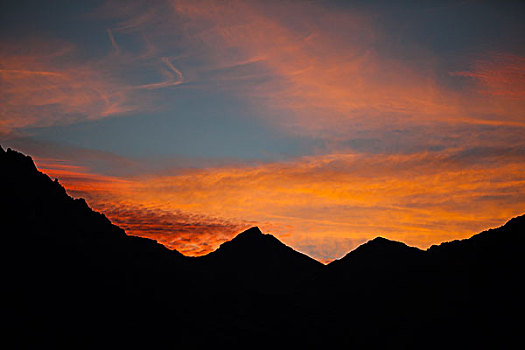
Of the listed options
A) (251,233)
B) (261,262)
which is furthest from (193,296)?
(251,233)

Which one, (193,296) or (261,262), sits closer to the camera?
(193,296)

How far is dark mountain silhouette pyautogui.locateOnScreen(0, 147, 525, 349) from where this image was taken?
57344mm

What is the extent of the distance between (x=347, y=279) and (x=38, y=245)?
8065 centimetres

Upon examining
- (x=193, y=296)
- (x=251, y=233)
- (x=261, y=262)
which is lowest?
(x=193, y=296)

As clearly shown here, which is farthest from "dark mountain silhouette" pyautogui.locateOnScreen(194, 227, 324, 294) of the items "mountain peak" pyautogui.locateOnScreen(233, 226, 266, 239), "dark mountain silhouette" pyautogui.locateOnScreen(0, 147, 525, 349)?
"dark mountain silhouette" pyautogui.locateOnScreen(0, 147, 525, 349)

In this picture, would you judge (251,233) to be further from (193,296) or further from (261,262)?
(193,296)

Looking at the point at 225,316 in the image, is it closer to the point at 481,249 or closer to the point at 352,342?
the point at 352,342

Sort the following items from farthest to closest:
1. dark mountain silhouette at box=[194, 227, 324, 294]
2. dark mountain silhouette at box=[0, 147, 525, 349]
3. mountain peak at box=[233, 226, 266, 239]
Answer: mountain peak at box=[233, 226, 266, 239], dark mountain silhouette at box=[194, 227, 324, 294], dark mountain silhouette at box=[0, 147, 525, 349]

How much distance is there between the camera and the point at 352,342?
7656 cm

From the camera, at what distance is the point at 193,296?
3509 inches

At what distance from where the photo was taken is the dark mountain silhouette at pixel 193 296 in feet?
188

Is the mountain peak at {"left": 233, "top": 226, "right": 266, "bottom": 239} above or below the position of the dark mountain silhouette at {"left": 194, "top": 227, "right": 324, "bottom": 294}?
above

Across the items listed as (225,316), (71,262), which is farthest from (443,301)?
(71,262)

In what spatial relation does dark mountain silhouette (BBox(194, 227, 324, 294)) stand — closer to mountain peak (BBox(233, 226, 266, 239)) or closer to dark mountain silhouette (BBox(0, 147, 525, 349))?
mountain peak (BBox(233, 226, 266, 239))
